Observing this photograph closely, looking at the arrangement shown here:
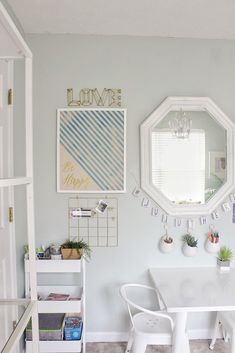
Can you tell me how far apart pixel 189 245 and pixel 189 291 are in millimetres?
464

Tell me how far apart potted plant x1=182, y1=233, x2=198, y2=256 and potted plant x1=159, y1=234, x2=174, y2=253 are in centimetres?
10

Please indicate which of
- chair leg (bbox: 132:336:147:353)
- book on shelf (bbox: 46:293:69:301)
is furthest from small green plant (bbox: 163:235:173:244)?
book on shelf (bbox: 46:293:69:301)

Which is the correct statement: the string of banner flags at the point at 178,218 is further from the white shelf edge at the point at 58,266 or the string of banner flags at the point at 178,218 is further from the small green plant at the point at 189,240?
the white shelf edge at the point at 58,266

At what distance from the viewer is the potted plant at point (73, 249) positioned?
221 centimetres

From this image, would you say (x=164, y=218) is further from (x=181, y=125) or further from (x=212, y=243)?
(x=181, y=125)

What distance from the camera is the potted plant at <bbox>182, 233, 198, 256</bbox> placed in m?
2.34

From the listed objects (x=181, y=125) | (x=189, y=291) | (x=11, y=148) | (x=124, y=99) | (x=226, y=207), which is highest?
(x=124, y=99)

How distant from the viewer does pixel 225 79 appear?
239cm

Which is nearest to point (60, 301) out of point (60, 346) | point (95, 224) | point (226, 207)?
point (60, 346)

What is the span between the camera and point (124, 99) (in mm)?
2334

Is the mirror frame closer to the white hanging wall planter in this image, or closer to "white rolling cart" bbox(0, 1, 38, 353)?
the white hanging wall planter

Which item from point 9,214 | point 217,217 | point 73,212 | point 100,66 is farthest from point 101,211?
point 100,66

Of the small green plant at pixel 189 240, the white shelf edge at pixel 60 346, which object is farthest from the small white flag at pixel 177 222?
the white shelf edge at pixel 60 346

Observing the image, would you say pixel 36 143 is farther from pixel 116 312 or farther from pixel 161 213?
pixel 116 312
